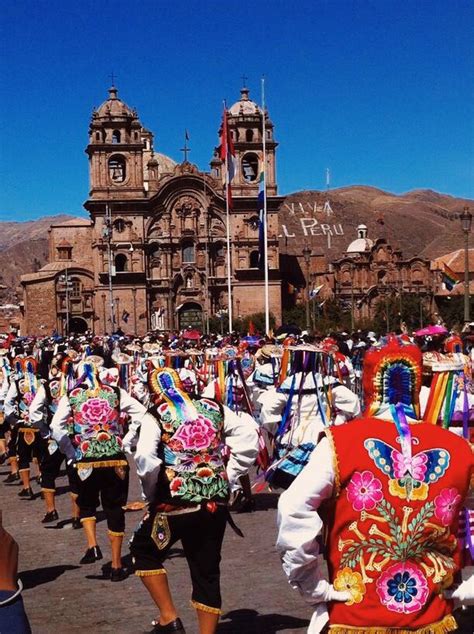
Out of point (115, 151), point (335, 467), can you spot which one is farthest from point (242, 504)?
point (115, 151)

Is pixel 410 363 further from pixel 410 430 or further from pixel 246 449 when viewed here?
pixel 246 449

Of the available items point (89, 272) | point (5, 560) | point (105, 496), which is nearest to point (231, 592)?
point (105, 496)

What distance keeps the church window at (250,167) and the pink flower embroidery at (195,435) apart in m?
73.2

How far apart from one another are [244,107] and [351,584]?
251ft

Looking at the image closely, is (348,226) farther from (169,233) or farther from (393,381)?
(393,381)

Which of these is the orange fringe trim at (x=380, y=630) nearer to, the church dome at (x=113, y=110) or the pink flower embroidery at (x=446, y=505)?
the pink flower embroidery at (x=446, y=505)

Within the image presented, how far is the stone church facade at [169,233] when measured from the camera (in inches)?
2997

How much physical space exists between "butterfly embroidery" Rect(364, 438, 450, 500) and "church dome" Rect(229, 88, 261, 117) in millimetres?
75496

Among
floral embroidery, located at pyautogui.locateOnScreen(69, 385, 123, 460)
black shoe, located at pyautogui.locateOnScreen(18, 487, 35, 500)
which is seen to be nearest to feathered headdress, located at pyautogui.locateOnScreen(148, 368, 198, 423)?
floral embroidery, located at pyautogui.locateOnScreen(69, 385, 123, 460)

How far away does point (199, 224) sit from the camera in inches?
3093

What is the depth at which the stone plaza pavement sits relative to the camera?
21.6 feet

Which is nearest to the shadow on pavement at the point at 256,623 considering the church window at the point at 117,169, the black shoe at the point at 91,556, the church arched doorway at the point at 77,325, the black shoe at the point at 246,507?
the black shoe at the point at 91,556

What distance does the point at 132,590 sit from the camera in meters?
7.55

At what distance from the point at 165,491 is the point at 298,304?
7593 cm
